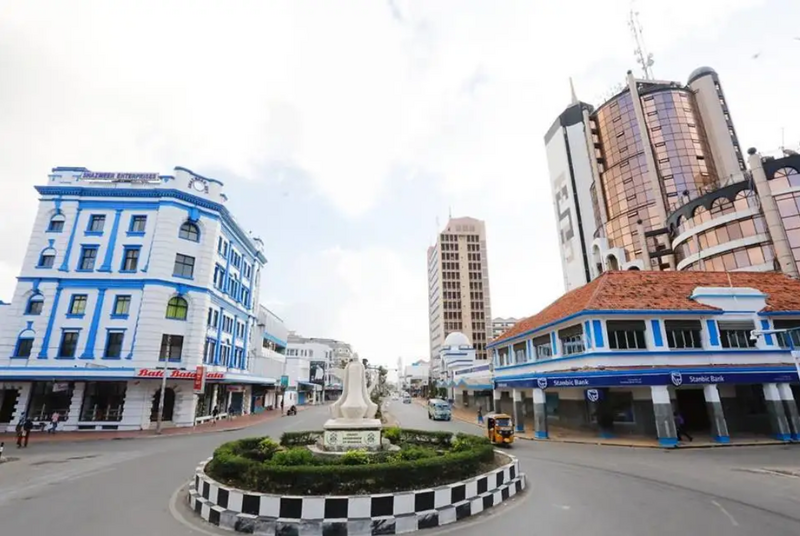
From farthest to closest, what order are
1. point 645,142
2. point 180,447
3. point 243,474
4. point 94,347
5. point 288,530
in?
point 645,142
point 94,347
point 180,447
point 243,474
point 288,530

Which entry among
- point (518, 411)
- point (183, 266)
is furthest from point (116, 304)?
point (518, 411)

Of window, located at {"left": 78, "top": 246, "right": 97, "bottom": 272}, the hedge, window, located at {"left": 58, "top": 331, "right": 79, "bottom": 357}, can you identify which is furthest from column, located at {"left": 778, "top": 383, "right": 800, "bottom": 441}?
window, located at {"left": 78, "top": 246, "right": 97, "bottom": 272}

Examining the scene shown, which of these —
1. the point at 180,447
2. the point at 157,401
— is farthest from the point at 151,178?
the point at 180,447

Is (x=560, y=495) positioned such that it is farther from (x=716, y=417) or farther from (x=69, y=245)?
(x=69, y=245)

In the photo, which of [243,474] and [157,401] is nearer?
[243,474]

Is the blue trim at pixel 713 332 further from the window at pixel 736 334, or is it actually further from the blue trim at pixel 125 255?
the blue trim at pixel 125 255

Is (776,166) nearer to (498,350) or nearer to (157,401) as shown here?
(498,350)

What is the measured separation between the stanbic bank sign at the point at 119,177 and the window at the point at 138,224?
306cm

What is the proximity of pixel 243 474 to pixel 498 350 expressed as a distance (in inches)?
1198

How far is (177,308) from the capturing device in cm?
3147

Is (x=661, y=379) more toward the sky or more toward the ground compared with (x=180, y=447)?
more toward the sky

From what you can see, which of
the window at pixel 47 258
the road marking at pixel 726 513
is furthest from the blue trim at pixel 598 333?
the window at pixel 47 258

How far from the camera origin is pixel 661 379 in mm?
20375

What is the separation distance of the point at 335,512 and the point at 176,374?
26110mm
